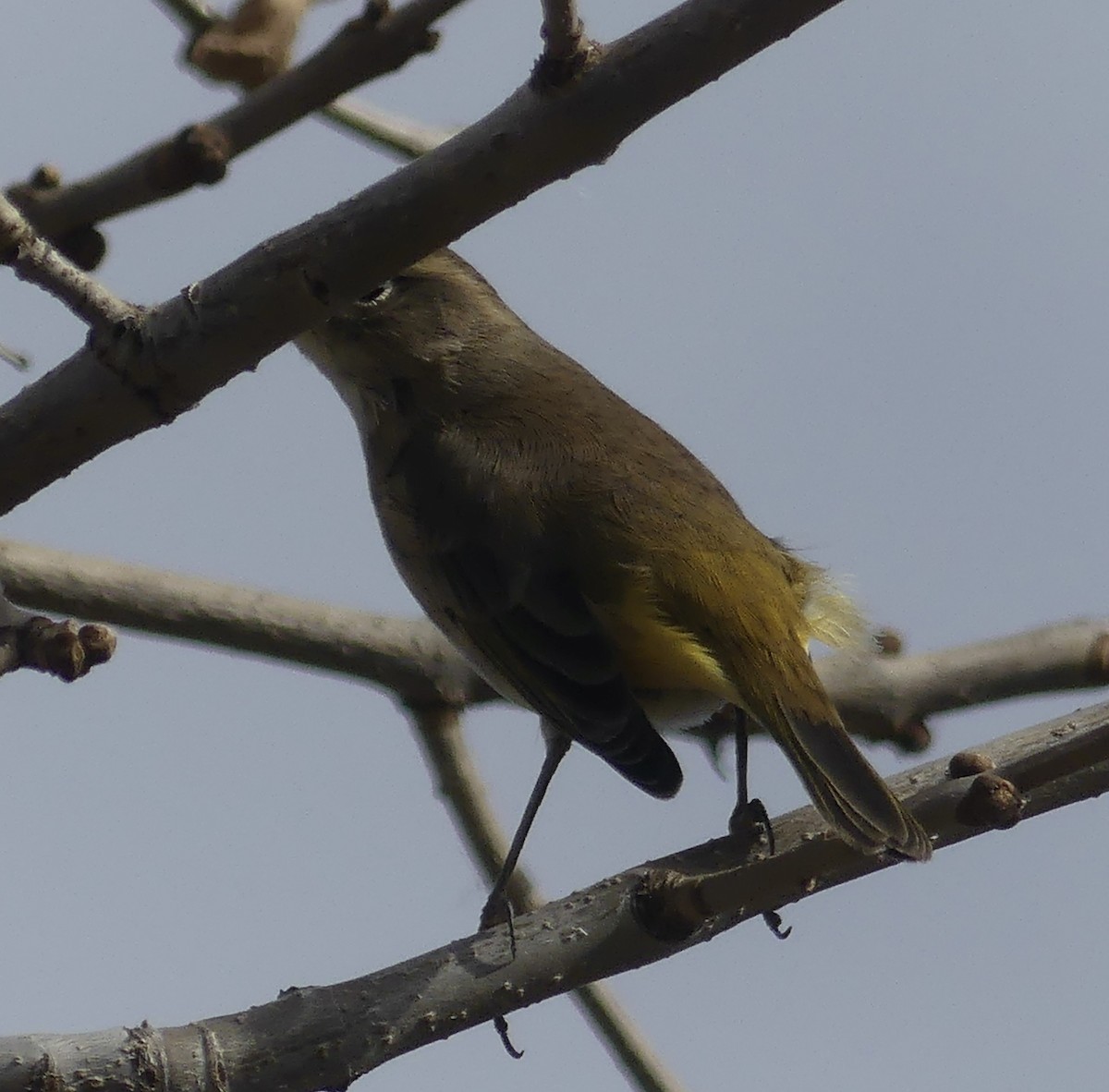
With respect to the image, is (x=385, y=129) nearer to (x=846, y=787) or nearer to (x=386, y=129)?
(x=386, y=129)

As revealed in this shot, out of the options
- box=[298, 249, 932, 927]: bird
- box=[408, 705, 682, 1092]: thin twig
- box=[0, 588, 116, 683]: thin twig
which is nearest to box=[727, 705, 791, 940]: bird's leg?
box=[298, 249, 932, 927]: bird

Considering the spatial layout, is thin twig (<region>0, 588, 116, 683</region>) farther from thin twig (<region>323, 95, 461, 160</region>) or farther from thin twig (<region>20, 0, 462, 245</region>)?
thin twig (<region>323, 95, 461, 160</region>)

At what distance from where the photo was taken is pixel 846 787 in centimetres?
344

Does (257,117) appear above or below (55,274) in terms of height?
above

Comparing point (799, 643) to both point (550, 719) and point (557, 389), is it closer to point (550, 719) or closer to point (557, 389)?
point (550, 719)

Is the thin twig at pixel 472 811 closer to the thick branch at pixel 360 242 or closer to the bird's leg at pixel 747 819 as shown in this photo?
the bird's leg at pixel 747 819

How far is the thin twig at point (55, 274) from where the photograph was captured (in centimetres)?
257

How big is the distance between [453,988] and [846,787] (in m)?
0.94

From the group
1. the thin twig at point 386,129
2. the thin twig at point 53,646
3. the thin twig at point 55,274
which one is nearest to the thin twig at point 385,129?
the thin twig at point 386,129

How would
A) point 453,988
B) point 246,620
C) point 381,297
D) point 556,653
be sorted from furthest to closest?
1. point 381,297
2. point 246,620
3. point 556,653
4. point 453,988

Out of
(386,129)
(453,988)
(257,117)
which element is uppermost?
(386,129)

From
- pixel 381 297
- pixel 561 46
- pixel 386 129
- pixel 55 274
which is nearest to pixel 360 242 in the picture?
pixel 561 46

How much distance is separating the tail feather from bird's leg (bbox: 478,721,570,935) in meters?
0.69

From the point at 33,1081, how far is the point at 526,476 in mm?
2177
